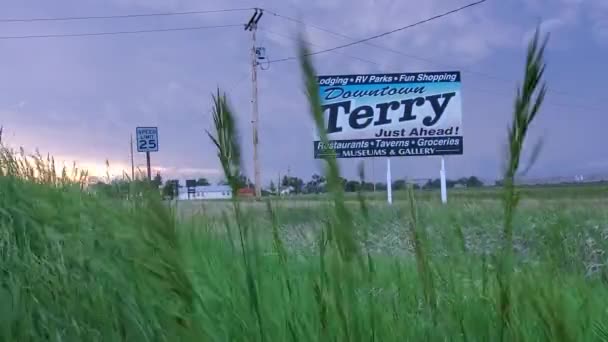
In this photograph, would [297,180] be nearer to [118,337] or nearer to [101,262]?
[118,337]

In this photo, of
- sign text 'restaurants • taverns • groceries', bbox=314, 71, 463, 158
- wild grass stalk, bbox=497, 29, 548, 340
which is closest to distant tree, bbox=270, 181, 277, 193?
wild grass stalk, bbox=497, 29, 548, 340

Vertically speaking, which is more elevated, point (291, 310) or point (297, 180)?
point (297, 180)

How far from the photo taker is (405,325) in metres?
2.13

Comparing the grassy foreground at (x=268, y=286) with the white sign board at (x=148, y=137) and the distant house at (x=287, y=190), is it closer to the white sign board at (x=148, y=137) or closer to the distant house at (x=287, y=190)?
the distant house at (x=287, y=190)

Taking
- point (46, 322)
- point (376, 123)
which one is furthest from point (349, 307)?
point (376, 123)

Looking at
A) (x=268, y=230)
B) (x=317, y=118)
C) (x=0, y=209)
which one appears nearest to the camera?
(x=317, y=118)

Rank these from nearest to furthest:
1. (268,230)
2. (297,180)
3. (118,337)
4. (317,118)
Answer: (317,118) → (268,230) → (118,337) → (297,180)

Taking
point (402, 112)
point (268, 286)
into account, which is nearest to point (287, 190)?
point (268, 286)

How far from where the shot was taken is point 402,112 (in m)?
23.3

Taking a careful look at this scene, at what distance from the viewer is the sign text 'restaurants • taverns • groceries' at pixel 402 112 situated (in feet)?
75.9

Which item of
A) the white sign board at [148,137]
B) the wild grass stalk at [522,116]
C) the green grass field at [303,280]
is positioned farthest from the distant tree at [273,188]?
the white sign board at [148,137]

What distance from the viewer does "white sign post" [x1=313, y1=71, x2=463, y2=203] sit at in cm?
2312

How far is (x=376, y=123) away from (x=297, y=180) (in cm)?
2076

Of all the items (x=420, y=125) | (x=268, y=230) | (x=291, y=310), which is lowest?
(x=291, y=310)
